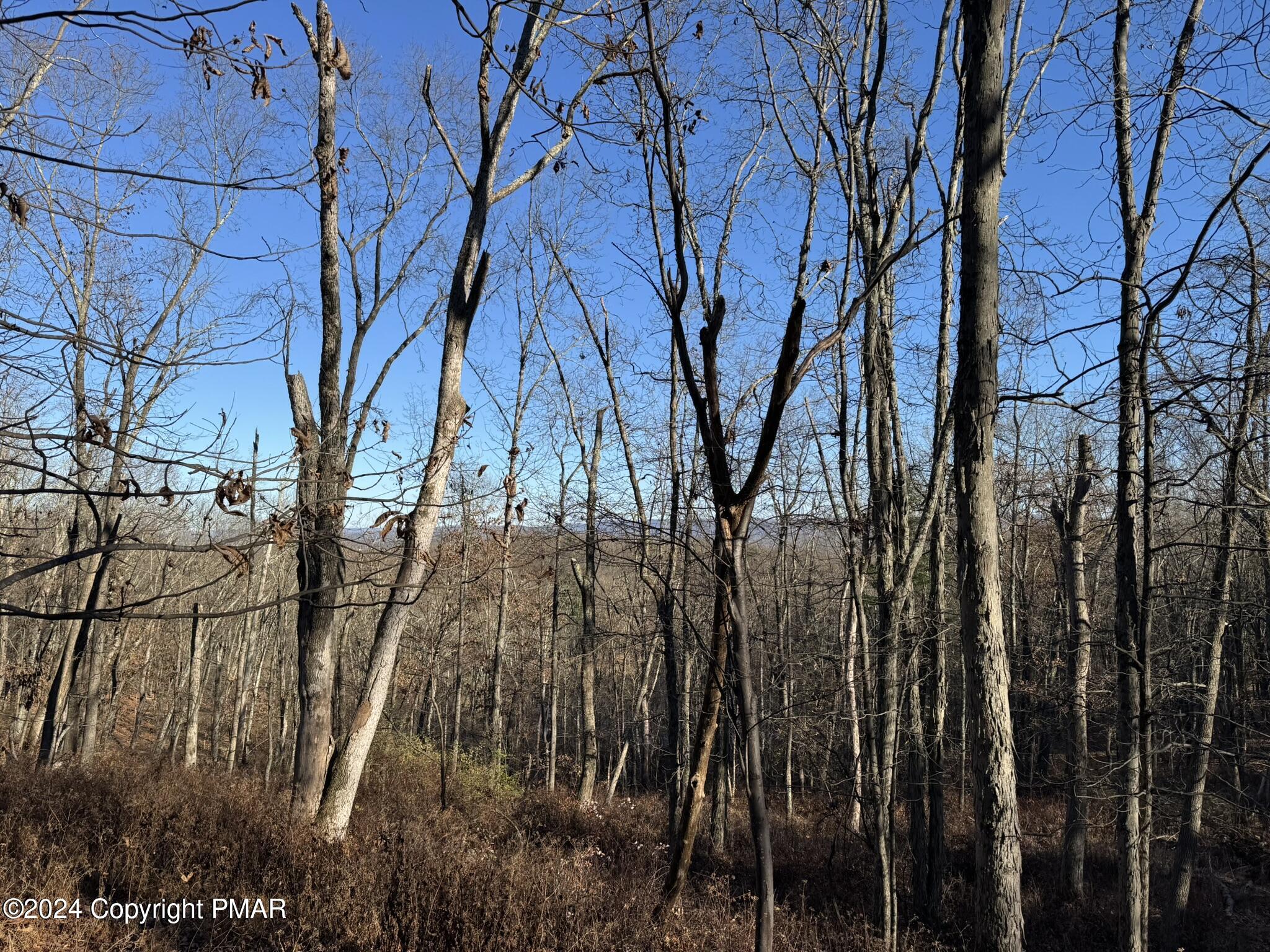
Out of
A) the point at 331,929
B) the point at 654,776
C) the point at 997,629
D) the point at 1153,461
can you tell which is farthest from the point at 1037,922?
the point at 654,776

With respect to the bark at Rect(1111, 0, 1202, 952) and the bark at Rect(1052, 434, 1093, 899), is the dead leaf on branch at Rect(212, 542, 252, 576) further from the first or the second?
the bark at Rect(1052, 434, 1093, 899)

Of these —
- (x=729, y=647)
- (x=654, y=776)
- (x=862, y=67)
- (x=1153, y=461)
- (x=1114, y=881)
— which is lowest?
(x=654, y=776)

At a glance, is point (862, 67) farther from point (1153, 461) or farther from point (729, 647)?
point (729, 647)

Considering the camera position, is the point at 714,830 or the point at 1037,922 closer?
the point at 1037,922

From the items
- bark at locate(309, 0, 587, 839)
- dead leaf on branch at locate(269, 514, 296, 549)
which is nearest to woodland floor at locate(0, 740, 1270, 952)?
bark at locate(309, 0, 587, 839)

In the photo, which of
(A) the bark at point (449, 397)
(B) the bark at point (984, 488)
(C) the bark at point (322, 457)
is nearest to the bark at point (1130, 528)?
(B) the bark at point (984, 488)

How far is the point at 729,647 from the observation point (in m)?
3.09

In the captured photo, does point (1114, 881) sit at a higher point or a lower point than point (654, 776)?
higher

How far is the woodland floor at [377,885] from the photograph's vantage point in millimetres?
4500

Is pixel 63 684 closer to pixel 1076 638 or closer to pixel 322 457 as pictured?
pixel 322 457

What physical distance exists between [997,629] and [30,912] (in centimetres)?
582

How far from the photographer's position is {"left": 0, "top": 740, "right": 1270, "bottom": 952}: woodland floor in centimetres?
450

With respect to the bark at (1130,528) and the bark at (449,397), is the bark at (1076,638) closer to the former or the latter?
the bark at (1130,528)

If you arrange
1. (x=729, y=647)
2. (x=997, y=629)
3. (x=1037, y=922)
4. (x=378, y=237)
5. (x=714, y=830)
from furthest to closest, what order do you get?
(x=714, y=830) → (x=1037, y=922) → (x=378, y=237) → (x=997, y=629) → (x=729, y=647)
